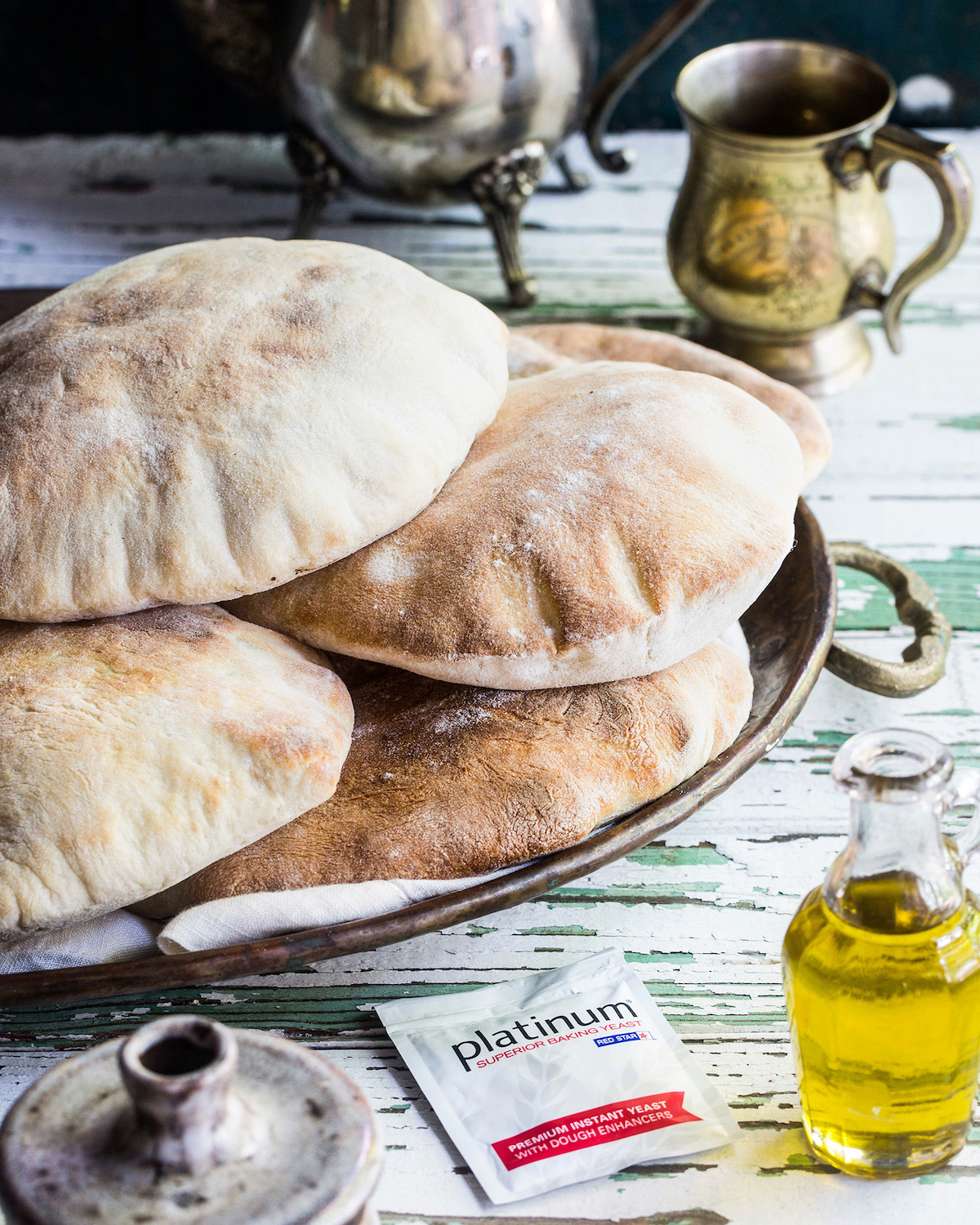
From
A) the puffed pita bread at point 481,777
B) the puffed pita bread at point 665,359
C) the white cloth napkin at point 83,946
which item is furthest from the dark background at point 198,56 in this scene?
the white cloth napkin at point 83,946

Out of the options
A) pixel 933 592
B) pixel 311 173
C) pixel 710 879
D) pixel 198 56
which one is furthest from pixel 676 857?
pixel 198 56

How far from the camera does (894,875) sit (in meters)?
0.57

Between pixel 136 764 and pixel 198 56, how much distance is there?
155cm

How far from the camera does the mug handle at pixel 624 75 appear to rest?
141 cm

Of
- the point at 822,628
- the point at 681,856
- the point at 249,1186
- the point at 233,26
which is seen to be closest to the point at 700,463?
the point at 822,628

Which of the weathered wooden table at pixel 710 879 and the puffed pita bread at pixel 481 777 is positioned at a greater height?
the puffed pita bread at pixel 481 777

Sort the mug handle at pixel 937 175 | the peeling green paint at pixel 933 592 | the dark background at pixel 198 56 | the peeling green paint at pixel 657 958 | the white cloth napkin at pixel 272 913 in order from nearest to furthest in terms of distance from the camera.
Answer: the white cloth napkin at pixel 272 913 → the peeling green paint at pixel 657 958 → the peeling green paint at pixel 933 592 → the mug handle at pixel 937 175 → the dark background at pixel 198 56

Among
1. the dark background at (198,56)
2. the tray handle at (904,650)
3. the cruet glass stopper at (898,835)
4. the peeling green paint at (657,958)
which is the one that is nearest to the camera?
the cruet glass stopper at (898,835)

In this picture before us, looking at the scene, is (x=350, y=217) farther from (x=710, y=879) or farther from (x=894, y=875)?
(x=894, y=875)

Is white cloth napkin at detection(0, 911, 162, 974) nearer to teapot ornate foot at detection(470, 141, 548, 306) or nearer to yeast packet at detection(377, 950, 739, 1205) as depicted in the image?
yeast packet at detection(377, 950, 739, 1205)

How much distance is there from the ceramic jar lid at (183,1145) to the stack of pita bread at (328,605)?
20 centimetres

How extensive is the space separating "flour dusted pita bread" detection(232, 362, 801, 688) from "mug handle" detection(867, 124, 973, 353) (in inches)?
21.9

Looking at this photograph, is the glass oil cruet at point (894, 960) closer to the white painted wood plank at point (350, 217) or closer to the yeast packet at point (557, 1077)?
the yeast packet at point (557, 1077)

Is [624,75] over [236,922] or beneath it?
over
